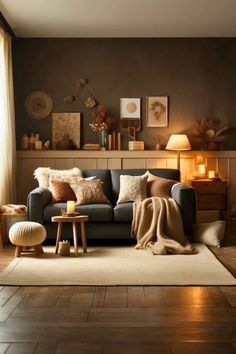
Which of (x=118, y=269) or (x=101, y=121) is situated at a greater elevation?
(x=101, y=121)

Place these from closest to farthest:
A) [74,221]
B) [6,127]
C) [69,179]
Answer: [74,221]
[69,179]
[6,127]

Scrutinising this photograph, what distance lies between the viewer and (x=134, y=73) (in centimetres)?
762

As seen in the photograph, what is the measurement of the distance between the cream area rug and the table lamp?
2.14 meters

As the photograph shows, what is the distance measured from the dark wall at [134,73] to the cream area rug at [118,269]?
296 cm

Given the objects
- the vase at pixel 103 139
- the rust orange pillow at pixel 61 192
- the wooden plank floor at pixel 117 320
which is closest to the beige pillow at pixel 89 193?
the rust orange pillow at pixel 61 192

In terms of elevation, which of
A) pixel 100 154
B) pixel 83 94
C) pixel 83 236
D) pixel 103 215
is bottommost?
pixel 83 236

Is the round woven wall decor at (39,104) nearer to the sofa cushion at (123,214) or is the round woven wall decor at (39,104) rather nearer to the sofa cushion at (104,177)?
the sofa cushion at (104,177)

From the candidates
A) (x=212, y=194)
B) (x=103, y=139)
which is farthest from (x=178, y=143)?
(x=103, y=139)

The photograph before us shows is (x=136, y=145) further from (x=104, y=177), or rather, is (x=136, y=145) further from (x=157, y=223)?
(x=157, y=223)

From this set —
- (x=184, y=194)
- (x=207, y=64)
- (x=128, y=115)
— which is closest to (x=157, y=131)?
(x=128, y=115)

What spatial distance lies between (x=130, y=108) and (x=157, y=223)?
103 inches

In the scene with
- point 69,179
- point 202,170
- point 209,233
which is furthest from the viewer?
point 202,170

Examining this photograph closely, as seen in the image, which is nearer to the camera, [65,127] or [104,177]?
[104,177]

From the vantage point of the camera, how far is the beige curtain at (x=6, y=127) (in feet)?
22.1
